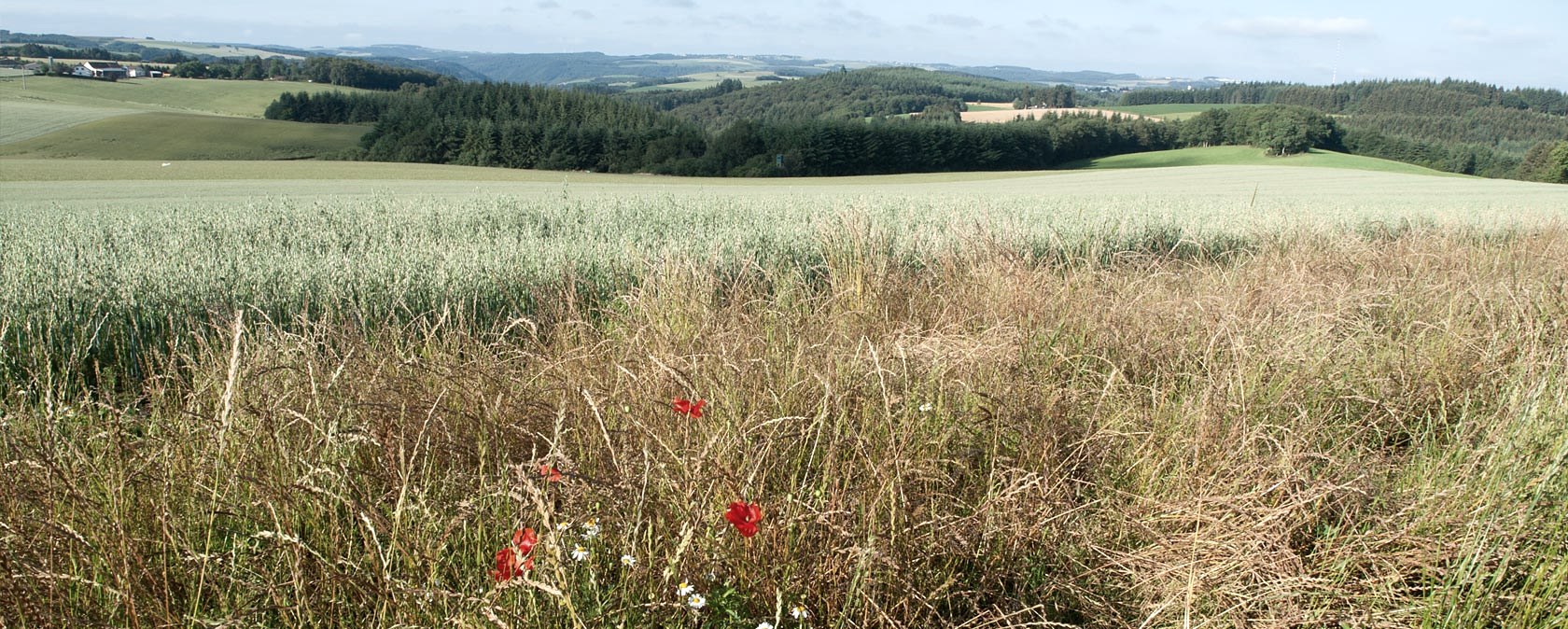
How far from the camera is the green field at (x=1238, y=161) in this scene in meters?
44.2

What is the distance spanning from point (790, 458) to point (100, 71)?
93359 millimetres

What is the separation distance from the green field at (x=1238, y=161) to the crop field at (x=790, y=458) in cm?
4499

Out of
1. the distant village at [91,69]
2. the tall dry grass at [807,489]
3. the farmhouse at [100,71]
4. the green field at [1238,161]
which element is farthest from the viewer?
the farmhouse at [100,71]

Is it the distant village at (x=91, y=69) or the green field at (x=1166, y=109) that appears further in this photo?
the green field at (x=1166, y=109)

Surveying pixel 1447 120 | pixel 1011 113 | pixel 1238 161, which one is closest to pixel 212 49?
pixel 1011 113

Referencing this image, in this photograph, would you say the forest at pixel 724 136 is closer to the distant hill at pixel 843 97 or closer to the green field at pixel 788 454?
the distant hill at pixel 843 97

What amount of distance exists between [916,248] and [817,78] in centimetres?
9903

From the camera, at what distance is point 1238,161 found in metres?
46.1

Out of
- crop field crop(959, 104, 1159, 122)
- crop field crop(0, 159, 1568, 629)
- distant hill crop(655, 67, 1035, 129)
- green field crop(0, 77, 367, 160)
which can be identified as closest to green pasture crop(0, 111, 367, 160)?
green field crop(0, 77, 367, 160)

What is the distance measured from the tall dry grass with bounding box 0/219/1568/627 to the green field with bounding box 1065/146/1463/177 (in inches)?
1807

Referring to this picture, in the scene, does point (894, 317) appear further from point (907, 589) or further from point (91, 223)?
point (91, 223)

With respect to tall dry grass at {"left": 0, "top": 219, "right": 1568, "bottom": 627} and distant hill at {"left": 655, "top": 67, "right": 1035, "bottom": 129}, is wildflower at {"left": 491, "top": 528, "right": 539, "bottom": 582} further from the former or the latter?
distant hill at {"left": 655, "top": 67, "right": 1035, "bottom": 129}

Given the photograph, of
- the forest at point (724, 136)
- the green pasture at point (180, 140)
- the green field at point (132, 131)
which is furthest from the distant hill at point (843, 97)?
the green pasture at point (180, 140)

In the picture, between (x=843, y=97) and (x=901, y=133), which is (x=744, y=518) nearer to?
(x=901, y=133)
